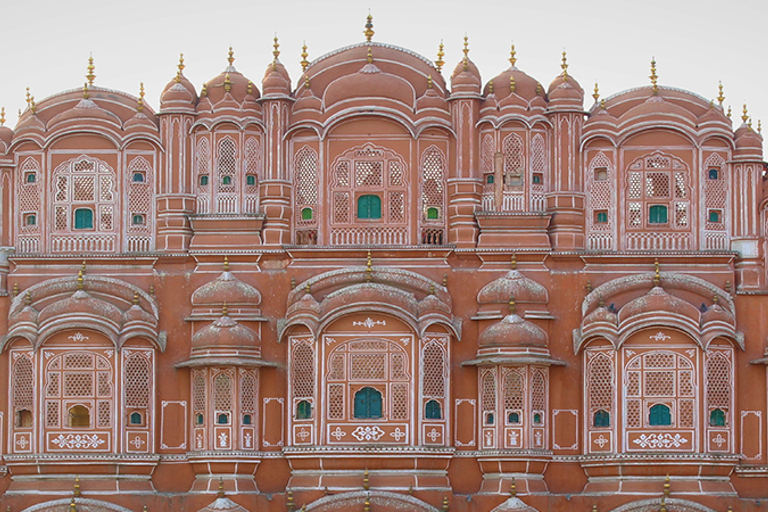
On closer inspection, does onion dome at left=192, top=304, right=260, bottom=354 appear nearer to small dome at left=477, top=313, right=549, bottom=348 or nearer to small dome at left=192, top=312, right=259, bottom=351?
small dome at left=192, top=312, right=259, bottom=351

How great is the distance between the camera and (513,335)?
32.5m

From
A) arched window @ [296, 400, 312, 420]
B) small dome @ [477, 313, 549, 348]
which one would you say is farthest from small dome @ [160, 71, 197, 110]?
small dome @ [477, 313, 549, 348]

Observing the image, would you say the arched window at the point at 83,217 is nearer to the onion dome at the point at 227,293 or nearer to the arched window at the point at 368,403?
the onion dome at the point at 227,293

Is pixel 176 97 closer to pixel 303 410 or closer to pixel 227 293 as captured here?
pixel 227 293

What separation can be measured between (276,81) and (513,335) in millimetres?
7062

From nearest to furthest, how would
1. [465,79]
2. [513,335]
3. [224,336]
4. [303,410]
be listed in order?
[513,335]
[224,336]
[303,410]
[465,79]

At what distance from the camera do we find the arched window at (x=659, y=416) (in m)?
32.6

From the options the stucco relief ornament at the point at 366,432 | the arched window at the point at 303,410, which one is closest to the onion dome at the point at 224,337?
the arched window at the point at 303,410

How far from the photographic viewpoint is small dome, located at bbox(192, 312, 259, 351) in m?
32.7

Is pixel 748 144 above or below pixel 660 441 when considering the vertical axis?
above

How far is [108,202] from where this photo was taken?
34531 mm

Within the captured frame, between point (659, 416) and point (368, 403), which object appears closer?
point (659, 416)

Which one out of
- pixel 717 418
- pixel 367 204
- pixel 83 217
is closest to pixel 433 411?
pixel 367 204

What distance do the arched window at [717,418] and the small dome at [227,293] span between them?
898 centimetres
